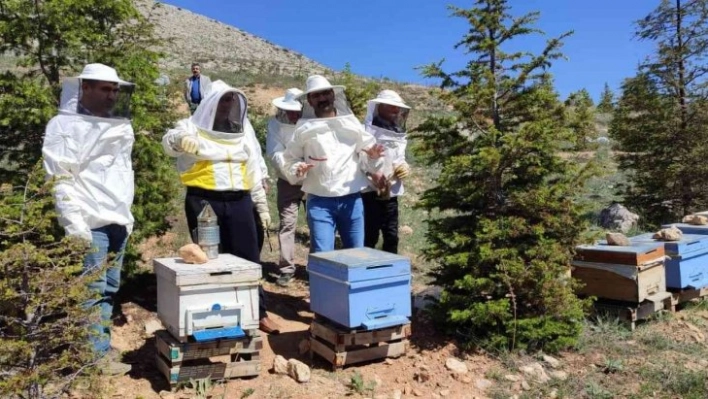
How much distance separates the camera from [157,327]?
5.15m

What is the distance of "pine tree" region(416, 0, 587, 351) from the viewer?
190 inches

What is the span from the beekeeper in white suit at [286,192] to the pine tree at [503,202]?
6.15ft

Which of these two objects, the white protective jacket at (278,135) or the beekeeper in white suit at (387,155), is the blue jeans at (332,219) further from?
the white protective jacket at (278,135)

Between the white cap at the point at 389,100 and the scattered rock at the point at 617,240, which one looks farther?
Result: the scattered rock at the point at 617,240

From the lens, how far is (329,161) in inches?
200

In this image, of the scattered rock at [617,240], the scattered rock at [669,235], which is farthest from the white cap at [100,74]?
the scattered rock at [669,235]

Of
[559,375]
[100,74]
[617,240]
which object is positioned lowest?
[559,375]

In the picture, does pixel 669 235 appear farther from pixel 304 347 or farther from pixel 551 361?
pixel 304 347

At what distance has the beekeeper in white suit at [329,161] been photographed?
5070 millimetres

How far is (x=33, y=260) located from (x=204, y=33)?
220 feet

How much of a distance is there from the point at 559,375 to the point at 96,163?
3780 millimetres

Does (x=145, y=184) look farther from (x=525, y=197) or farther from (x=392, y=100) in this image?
(x=525, y=197)

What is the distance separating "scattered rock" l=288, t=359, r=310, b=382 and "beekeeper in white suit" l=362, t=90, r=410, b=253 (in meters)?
1.89

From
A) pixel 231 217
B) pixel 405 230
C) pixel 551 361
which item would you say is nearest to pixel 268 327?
pixel 231 217
